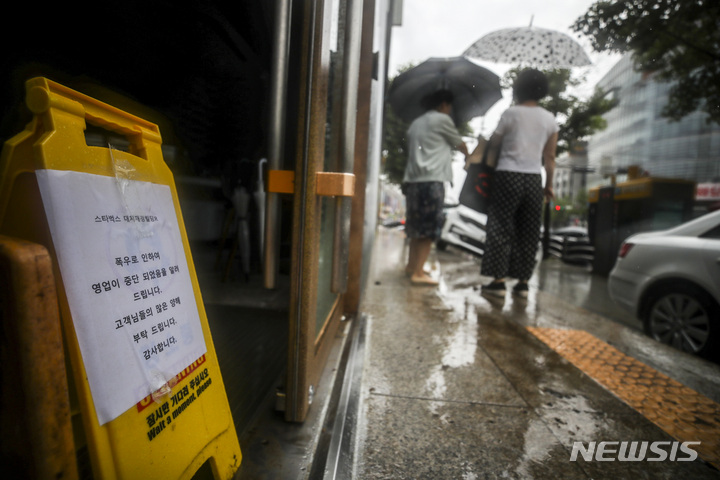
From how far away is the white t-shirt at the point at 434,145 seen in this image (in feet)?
11.9

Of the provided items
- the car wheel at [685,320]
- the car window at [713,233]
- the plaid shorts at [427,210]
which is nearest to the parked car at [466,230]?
the plaid shorts at [427,210]

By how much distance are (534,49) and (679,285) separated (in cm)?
293

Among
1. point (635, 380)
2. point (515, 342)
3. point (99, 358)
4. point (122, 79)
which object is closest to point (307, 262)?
point (99, 358)

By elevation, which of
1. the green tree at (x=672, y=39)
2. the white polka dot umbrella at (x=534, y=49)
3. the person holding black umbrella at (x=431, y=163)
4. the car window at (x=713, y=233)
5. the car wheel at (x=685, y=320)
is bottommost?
the car wheel at (x=685, y=320)

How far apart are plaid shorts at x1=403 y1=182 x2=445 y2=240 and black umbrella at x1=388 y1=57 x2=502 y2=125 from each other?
3.05 ft

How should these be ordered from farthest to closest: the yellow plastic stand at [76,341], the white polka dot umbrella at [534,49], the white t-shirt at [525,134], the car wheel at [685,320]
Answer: the white polka dot umbrella at [534,49]
the white t-shirt at [525,134]
the car wheel at [685,320]
the yellow plastic stand at [76,341]

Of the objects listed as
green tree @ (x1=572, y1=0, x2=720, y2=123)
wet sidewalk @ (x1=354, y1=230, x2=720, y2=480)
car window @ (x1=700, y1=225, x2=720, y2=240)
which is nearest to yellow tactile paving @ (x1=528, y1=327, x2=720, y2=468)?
wet sidewalk @ (x1=354, y1=230, x2=720, y2=480)

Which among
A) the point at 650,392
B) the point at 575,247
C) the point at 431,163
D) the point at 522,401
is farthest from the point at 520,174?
the point at 575,247

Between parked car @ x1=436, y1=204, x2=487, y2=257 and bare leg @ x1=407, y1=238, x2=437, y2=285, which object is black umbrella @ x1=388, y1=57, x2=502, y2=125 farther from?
parked car @ x1=436, y1=204, x2=487, y2=257

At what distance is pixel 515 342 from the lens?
2436 mm

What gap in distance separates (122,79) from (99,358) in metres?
0.91

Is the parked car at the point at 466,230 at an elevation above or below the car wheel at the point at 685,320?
above

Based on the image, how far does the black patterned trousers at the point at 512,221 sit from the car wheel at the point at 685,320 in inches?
39.3

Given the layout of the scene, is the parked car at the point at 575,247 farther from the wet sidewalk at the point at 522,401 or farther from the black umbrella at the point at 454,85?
the wet sidewalk at the point at 522,401
